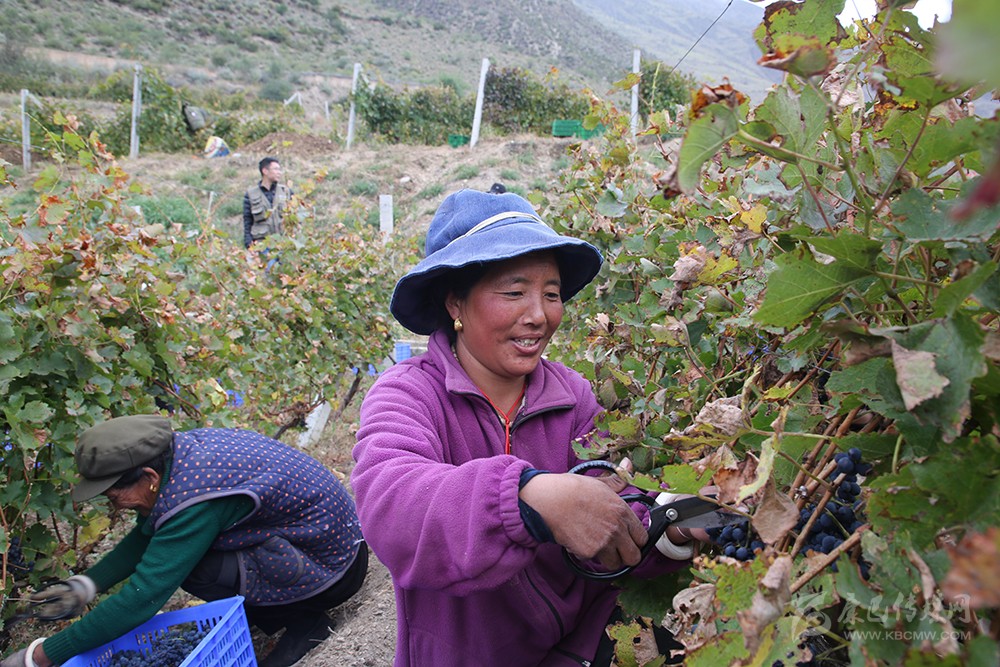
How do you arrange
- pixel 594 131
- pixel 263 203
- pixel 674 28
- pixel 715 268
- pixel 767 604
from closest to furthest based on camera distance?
pixel 767 604 → pixel 715 268 → pixel 594 131 → pixel 263 203 → pixel 674 28

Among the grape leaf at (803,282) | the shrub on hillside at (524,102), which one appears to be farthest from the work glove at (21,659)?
the shrub on hillside at (524,102)

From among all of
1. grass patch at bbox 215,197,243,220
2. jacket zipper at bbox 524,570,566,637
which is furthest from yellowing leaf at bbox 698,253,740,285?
grass patch at bbox 215,197,243,220

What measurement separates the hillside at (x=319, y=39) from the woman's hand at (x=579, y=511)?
30289 mm

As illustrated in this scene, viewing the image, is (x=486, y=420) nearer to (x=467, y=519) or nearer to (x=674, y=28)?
(x=467, y=519)

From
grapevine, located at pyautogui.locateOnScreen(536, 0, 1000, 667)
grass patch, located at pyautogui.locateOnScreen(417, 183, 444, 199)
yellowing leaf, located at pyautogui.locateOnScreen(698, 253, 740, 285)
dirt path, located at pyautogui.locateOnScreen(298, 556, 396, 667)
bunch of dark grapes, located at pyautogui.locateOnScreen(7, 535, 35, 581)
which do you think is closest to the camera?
grapevine, located at pyautogui.locateOnScreen(536, 0, 1000, 667)

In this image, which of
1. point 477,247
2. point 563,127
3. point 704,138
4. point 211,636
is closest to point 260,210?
point 211,636

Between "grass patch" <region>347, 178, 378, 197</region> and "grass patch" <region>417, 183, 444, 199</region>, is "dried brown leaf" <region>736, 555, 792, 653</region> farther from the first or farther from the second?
"grass patch" <region>347, 178, 378, 197</region>

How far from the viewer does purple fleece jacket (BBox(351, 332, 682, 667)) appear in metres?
1.15

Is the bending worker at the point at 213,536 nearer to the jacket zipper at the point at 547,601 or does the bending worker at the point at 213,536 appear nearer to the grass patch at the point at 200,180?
the jacket zipper at the point at 547,601

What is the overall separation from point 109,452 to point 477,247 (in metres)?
1.61

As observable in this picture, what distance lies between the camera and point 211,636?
2.33 metres

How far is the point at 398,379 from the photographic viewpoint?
5.53ft

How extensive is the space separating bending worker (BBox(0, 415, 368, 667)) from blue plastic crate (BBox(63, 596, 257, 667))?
0.13 m

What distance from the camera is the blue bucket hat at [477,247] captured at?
1.66m
